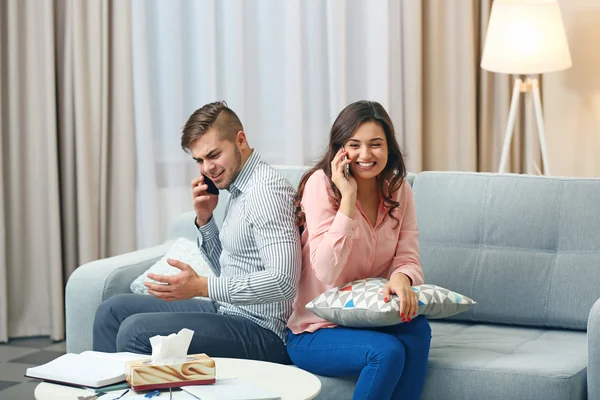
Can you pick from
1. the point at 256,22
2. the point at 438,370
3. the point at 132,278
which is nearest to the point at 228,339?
the point at 438,370

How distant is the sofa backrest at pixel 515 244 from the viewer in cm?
281

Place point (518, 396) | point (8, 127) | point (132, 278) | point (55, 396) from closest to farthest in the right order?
point (55, 396), point (518, 396), point (132, 278), point (8, 127)

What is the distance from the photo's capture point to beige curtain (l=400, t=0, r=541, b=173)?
4422mm

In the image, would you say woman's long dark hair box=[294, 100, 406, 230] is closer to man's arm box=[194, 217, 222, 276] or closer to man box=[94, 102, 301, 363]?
man box=[94, 102, 301, 363]

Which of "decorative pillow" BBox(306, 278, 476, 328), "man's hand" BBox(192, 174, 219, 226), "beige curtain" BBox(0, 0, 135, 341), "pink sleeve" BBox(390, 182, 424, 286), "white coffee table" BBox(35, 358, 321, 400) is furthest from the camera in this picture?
"beige curtain" BBox(0, 0, 135, 341)

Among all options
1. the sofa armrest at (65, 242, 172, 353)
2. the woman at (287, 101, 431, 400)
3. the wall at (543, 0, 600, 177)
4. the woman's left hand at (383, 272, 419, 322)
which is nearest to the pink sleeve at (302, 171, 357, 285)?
the woman at (287, 101, 431, 400)

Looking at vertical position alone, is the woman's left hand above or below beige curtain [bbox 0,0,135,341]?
below

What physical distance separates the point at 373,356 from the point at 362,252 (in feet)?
1.13

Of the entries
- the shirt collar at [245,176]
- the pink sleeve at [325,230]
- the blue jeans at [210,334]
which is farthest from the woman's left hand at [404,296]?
the shirt collar at [245,176]

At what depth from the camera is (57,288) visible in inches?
164

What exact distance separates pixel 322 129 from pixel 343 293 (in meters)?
2.12

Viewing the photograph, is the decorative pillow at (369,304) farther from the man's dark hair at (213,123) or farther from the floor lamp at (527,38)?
the floor lamp at (527,38)

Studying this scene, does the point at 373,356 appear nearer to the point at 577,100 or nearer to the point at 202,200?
the point at 202,200

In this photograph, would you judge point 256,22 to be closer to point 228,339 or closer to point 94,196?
point 94,196
